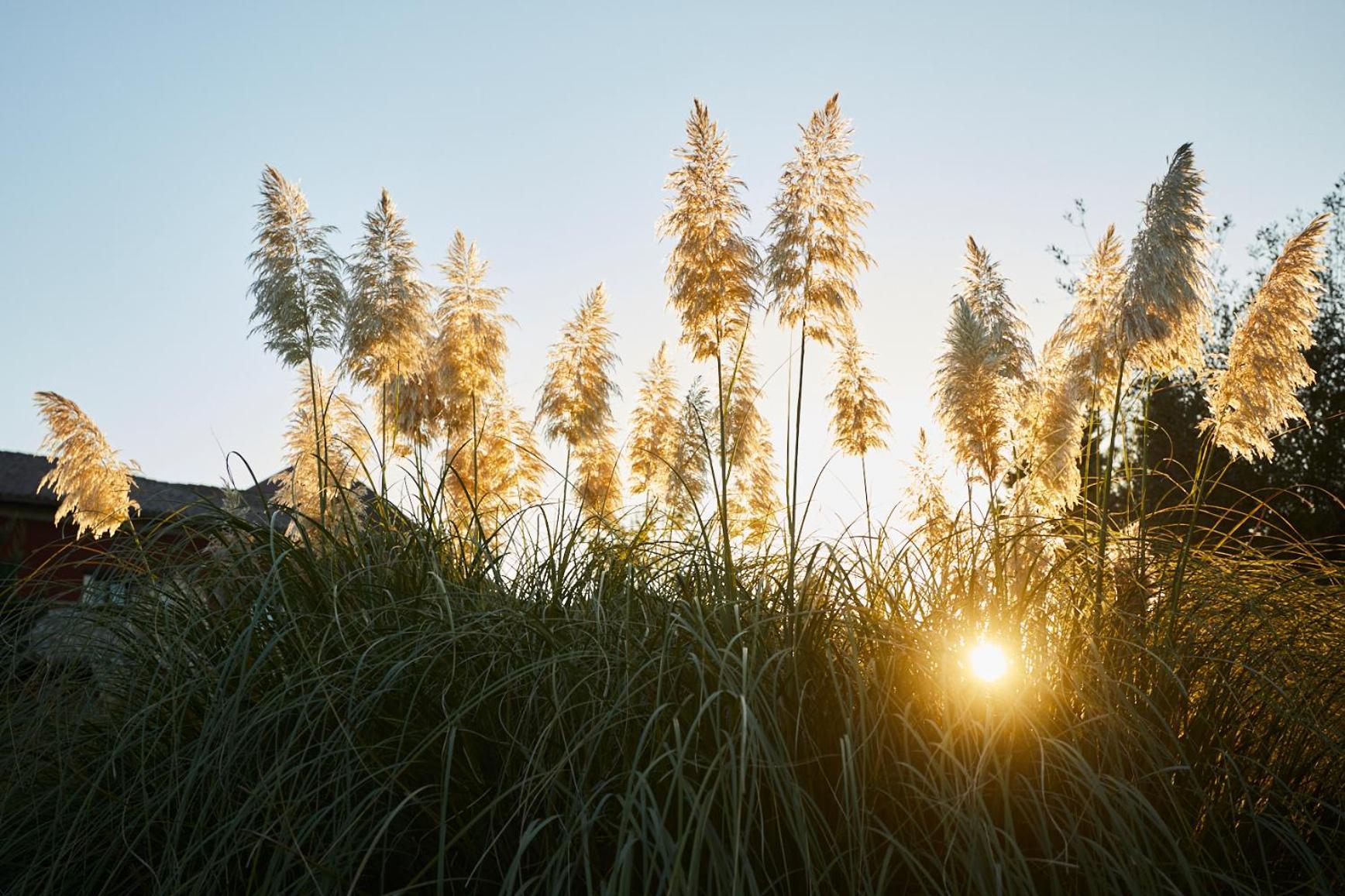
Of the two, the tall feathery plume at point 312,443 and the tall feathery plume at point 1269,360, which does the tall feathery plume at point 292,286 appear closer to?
the tall feathery plume at point 312,443

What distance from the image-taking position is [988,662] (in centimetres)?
323

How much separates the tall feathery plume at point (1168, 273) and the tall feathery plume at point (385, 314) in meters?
4.12

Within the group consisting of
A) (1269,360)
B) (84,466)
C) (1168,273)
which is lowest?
(84,466)

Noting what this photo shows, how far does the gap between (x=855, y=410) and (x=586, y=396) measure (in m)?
1.87

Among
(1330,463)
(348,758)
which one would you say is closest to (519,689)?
(348,758)

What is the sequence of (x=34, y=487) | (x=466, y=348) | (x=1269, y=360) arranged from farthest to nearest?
(x=34, y=487), (x=466, y=348), (x=1269, y=360)

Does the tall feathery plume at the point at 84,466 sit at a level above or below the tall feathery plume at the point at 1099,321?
below

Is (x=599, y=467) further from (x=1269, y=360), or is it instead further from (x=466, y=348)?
(x=1269, y=360)

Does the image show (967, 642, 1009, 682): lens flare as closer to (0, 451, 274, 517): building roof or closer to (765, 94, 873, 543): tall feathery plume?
(765, 94, 873, 543): tall feathery plume

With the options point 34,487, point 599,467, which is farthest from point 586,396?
point 34,487

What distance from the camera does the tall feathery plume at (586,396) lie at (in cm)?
720

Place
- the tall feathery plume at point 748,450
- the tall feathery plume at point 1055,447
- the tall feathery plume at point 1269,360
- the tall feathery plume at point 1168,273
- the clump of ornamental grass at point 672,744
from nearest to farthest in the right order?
the clump of ornamental grass at point 672,744 < the tall feathery plume at point 1168,273 < the tall feathery plume at point 1269,360 < the tall feathery plume at point 1055,447 < the tall feathery plume at point 748,450

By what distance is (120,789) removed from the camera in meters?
3.08

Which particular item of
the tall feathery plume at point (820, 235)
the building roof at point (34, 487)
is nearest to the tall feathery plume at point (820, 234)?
the tall feathery plume at point (820, 235)
